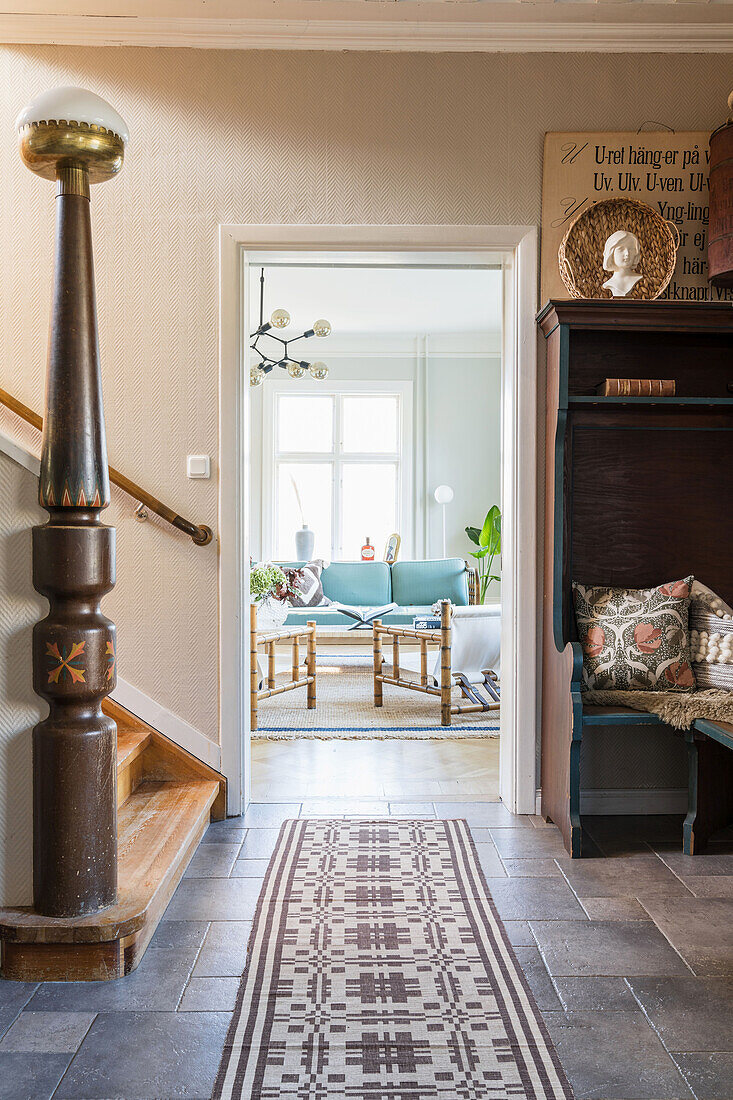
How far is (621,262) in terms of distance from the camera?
2992 mm

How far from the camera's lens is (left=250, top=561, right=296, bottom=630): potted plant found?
4.92 meters

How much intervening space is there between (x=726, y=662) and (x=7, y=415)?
2.76 m

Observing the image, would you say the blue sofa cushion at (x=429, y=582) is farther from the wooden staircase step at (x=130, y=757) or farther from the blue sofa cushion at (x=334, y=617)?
the wooden staircase step at (x=130, y=757)

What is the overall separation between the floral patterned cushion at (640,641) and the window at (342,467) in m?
5.65

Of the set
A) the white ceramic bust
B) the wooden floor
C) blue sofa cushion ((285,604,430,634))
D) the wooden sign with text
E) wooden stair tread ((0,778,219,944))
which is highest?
the wooden sign with text

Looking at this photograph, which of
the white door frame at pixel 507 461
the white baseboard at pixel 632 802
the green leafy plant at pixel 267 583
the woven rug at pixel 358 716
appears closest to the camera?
the white door frame at pixel 507 461

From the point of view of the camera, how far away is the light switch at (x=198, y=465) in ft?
10.5

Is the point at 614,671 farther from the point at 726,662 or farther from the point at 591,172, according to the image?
the point at 591,172

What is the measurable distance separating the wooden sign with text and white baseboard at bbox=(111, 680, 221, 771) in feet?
7.03

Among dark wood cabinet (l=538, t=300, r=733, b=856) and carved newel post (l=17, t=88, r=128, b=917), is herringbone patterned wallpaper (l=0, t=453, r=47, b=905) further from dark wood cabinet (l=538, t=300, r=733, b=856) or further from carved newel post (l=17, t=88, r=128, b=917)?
dark wood cabinet (l=538, t=300, r=733, b=856)

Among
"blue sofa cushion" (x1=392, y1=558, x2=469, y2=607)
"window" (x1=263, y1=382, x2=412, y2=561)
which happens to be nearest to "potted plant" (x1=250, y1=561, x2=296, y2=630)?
"blue sofa cushion" (x1=392, y1=558, x2=469, y2=607)

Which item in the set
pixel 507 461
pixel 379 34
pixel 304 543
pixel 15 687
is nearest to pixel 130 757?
pixel 15 687

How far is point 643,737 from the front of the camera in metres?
3.32

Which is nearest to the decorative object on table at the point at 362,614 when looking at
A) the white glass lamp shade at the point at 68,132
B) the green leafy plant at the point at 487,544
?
the green leafy plant at the point at 487,544
